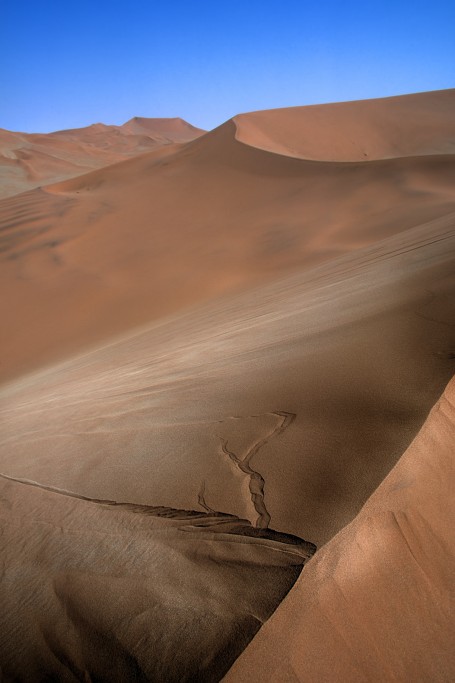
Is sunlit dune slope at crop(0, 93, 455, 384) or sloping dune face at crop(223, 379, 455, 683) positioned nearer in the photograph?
sloping dune face at crop(223, 379, 455, 683)

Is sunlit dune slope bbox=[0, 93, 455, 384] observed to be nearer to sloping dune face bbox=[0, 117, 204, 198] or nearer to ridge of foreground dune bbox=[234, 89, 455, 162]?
ridge of foreground dune bbox=[234, 89, 455, 162]

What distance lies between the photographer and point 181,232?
11.5m

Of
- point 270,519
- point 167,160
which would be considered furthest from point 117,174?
point 270,519

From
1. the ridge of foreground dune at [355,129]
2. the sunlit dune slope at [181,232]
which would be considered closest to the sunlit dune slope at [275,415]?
the sunlit dune slope at [181,232]

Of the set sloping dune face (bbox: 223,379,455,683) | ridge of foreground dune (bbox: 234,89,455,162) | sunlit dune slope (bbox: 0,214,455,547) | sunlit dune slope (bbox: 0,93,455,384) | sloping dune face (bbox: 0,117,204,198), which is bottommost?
sloping dune face (bbox: 223,379,455,683)

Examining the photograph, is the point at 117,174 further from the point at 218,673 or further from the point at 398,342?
the point at 218,673

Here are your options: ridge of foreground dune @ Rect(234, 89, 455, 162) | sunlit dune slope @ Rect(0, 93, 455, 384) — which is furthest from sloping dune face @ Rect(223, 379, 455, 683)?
ridge of foreground dune @ Rect(234, 89, 455, 162)

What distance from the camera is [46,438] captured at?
9.16 feet

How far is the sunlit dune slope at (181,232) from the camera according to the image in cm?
880

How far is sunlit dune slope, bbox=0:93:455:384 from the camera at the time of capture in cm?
880

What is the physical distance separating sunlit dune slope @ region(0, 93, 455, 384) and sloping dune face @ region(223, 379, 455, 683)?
681cm

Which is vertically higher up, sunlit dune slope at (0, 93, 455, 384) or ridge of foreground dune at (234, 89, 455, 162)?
ridge of foreground dune at (234, 89, 455, 162)

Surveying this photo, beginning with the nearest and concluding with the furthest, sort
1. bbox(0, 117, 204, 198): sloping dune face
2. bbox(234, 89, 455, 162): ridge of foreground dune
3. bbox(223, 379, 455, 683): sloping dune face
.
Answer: bbox(223, 379, 455, 683): sloping dune face
bbox(234, 89, 455, 162): ridge of foreground dune
bbox(0, 117, 204, 198): sloping dune face

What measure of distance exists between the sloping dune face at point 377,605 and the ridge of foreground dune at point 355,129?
52.3 ft
